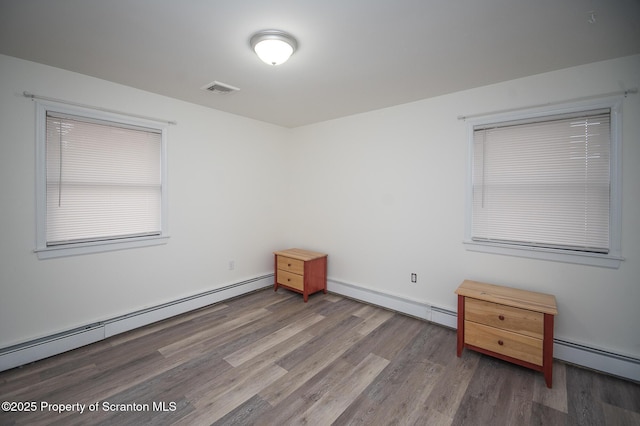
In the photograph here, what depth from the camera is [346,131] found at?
13.1 feet

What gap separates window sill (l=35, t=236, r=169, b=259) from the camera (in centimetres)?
255

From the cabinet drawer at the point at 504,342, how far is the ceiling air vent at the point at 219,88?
10.4ft

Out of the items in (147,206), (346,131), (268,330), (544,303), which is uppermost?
Answer: (346,131)

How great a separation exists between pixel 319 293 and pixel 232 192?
191 cm

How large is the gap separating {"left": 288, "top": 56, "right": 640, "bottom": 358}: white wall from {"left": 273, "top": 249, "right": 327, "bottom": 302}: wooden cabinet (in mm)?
214

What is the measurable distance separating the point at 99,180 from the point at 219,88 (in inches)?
58.9

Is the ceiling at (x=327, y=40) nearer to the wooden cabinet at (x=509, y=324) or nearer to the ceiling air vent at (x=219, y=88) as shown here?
the ceiling air vent at (x=219, y=88)

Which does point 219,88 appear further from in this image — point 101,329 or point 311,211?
point 101,329

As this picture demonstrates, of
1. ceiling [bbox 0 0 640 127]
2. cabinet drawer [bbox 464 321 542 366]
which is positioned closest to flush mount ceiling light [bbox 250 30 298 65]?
ceiling [bbox 0 0 640 127]

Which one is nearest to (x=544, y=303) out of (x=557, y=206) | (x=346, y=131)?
(x=557, y=206)

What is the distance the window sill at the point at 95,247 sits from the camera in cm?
255

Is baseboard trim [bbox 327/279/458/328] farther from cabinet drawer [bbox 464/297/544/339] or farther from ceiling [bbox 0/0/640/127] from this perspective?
ceiling [bbox 0/0/640/127]

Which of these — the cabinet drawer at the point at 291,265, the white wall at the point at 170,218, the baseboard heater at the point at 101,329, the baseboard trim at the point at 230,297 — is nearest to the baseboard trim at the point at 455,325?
the baseboard trim at the point at 230,297

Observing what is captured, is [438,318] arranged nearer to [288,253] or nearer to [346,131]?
[288,253]
